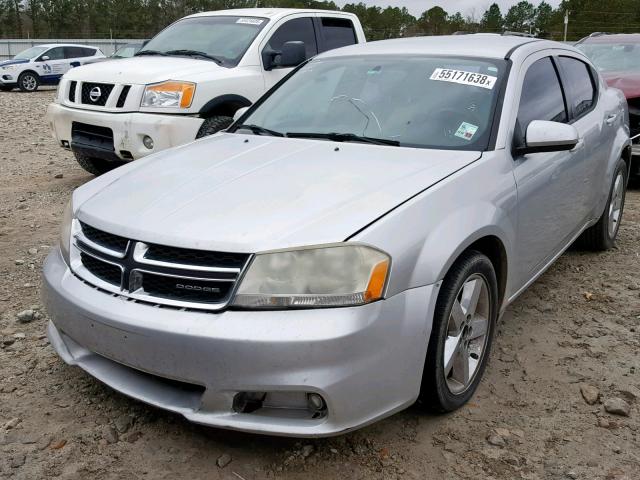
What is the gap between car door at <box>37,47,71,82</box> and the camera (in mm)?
20391

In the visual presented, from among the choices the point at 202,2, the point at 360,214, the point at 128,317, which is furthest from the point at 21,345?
the point at 202,2

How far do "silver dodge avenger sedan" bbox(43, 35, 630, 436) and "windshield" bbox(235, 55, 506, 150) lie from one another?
1 centimetres

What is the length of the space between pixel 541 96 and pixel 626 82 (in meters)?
4.25

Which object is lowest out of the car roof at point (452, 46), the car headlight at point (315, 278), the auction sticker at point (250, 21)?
the car headlight at point (315, 278)

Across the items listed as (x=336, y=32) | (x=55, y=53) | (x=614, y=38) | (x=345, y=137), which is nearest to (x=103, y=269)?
(x=345, y=137)

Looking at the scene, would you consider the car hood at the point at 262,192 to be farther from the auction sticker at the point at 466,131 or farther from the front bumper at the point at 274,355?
the front bumper at the point at 274,355

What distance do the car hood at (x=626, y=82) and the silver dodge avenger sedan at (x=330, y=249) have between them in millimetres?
3924

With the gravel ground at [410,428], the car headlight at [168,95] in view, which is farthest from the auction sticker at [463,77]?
the car headlight at [168,95]

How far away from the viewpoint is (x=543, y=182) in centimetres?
330

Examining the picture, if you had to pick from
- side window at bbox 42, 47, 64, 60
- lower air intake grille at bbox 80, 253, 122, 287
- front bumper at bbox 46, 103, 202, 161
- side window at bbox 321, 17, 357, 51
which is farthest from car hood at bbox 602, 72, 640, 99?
side window at bbox 42, 47, 64, 60

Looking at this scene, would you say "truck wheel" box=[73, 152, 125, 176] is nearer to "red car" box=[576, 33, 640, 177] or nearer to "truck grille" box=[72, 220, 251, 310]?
"truck grille" box=[72, 220, 251, 310]

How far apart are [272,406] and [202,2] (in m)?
63.2

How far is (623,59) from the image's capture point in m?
8.09

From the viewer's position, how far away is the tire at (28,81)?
2008 centimetres
